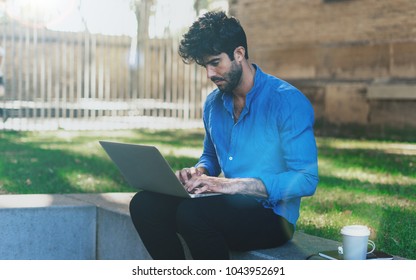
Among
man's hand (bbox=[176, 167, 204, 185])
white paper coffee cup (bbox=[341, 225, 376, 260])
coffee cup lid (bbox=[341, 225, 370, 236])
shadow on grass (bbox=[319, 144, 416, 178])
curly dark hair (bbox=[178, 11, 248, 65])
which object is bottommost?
shadow on grass (bbox=[319, 144, 416, 178])

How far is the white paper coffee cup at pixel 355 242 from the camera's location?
3119 millimetres

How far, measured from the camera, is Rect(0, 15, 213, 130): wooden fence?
13234 millimetres

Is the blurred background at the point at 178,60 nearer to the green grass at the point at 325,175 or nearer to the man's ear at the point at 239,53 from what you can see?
Result: the green grass at the point at 325,175

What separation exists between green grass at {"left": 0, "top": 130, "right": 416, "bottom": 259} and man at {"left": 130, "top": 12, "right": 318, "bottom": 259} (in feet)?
3.80

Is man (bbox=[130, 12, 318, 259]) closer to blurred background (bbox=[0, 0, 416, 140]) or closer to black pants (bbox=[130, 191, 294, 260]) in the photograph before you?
black pants (bbox=[130, 191, 294, 260])

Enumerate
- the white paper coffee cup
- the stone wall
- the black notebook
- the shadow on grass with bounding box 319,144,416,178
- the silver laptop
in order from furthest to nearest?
1. the stone wall
2. the shadow on grass with bounding box 319,144,416,178
3. the silver laptop
4. the black notebook
5. the white paper coffee cup

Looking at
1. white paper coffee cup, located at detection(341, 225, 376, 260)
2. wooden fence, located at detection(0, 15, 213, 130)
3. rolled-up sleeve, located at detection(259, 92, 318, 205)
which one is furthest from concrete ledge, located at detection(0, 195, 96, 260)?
wooden fence, located at detection(0, 15, 213, 130)

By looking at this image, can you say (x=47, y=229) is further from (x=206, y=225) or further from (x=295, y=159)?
(x=295, y=159)

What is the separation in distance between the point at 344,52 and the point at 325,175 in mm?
5683

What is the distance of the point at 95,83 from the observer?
576 inches

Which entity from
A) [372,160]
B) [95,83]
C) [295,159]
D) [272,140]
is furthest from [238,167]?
[95,83]
